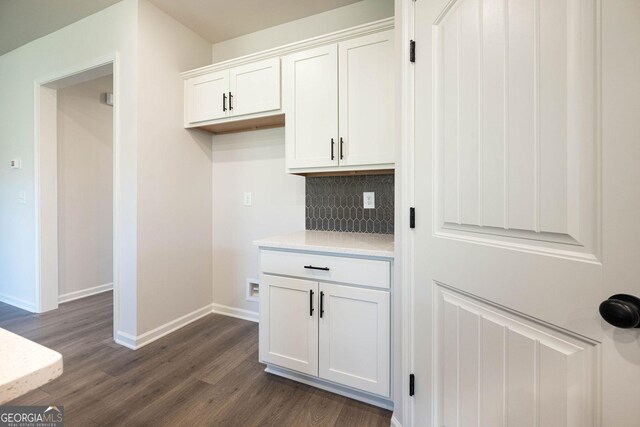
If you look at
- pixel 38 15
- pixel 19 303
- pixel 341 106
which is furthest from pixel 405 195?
pixel 19 303

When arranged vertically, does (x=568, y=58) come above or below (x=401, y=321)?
above

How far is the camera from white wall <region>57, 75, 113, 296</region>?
318 centimetres

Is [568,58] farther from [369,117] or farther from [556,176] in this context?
[369,117]

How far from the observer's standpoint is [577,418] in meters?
0.67

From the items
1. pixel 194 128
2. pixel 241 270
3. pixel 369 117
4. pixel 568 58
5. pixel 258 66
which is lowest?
pixel 241 270

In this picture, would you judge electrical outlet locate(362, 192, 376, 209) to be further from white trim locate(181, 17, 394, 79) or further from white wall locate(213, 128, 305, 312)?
white trim locate(181, 17, 394, 79)

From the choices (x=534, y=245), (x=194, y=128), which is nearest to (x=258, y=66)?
(x=194, y=128)

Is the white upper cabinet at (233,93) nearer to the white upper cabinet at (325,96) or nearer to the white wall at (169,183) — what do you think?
the white upper cabinet at (325,96)

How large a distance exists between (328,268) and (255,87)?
1.52m

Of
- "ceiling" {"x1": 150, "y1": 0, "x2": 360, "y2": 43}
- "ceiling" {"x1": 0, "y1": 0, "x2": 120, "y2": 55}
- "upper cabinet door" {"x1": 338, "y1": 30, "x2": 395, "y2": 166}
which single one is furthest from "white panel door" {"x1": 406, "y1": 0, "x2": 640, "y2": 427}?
"ceiling" {"x1": 0, "y1": 0, "x2": 120, "y2": 55}

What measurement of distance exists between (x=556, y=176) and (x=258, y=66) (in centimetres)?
210

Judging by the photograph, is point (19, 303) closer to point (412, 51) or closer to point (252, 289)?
point (252, 289)

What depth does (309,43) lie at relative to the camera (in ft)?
6.52

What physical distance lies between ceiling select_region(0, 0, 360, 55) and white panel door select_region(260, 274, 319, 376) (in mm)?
2087
